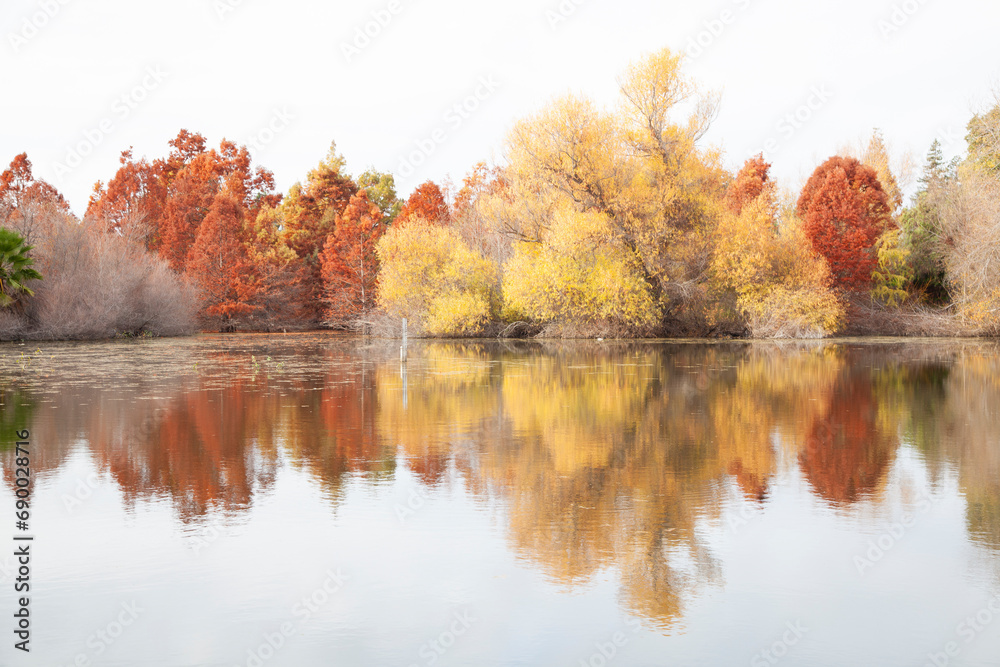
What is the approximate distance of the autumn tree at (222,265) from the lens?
57.9 metres

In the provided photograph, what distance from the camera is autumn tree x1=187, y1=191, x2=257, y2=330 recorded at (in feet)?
190

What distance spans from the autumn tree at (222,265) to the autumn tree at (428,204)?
1110cm

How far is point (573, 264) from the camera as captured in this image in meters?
41.1

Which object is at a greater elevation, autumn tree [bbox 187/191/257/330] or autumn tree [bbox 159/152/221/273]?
autumn tree [bbox 159/152/221/273]

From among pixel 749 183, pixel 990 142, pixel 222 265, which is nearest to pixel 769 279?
pixel 990 142

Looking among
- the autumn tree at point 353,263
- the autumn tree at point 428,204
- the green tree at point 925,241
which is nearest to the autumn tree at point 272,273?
the autumn tree at point 353,263

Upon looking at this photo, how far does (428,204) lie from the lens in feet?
211

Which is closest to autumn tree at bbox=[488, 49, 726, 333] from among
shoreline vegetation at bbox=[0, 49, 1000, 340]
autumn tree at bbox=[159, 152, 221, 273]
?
shoreline vegetation at bbox=[0, 49, 1000, 340]

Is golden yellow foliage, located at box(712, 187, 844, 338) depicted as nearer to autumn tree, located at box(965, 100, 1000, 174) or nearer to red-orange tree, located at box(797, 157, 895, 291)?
red-orange tree, located at box(797, 157, 895, 291)

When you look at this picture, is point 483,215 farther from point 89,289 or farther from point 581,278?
point 89,289

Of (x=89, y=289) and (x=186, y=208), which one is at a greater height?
(x=186, y=208)

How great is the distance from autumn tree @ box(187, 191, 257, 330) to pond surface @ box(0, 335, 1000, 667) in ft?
Result: 143

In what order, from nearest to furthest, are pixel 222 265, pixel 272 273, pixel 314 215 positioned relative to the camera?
1. pixel 222 265
2. pixel 272 273
3. pixel 314 215

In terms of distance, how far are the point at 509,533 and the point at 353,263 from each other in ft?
173
